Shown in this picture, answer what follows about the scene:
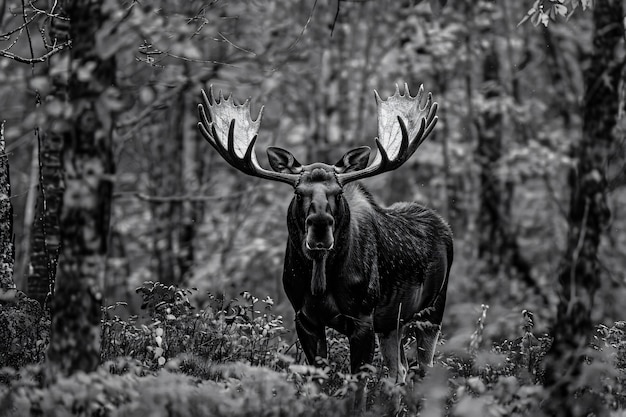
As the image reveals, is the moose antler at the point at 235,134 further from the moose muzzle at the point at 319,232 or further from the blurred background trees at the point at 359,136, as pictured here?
the blurred background trees at the point at 359,136

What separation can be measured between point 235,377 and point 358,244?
5.10ft

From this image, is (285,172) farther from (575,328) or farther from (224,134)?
(575,328)

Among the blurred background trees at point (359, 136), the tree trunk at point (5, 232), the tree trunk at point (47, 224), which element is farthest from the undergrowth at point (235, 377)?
the blurred background trees at point (359, 136)

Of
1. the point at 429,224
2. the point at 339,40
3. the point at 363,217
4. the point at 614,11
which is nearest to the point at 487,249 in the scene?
the point at 339,40

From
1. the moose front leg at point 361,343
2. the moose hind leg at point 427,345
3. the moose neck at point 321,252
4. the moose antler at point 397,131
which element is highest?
the moose antler at point 397,131

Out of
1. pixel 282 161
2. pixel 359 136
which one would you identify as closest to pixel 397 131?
pixel 282 161

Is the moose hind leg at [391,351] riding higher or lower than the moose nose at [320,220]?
lower

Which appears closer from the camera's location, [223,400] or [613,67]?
[223,400]

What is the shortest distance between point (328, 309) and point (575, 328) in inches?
103

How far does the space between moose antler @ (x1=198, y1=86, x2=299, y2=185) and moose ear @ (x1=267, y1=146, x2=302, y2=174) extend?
0.38 ft

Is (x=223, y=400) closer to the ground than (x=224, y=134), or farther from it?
closer to the ground

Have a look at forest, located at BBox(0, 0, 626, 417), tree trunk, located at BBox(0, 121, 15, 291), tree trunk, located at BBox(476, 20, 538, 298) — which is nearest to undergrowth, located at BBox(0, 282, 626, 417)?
forest, located at BBox(0, 0, 626, 417)

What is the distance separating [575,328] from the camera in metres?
5.28

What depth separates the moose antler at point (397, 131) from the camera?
8016 mm
